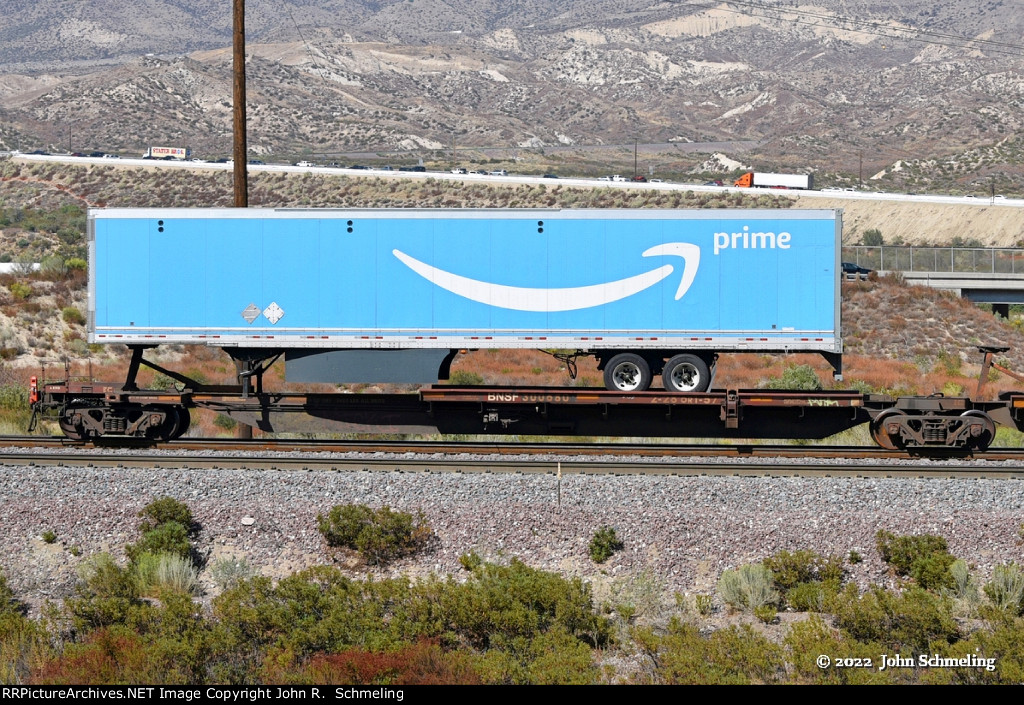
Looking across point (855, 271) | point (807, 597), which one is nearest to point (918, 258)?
point (855, 271)

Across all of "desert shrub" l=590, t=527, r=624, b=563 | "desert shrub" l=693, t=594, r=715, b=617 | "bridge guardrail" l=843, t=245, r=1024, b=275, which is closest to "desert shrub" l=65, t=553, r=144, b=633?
"desert shrub" l=590, t=527, r=624, b=563

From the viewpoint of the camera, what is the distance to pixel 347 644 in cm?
1043

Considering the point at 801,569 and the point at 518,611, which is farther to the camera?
the point at 801,569

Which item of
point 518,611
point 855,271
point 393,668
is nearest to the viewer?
point 393,668

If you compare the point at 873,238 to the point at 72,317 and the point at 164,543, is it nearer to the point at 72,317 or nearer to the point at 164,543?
the point at 72,317

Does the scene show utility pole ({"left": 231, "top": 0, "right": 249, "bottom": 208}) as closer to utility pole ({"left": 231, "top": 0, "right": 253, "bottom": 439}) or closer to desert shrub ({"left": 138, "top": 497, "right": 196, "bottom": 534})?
utility pole ({"left": 231, "top": 0, "right": 253, "bottom": 439})

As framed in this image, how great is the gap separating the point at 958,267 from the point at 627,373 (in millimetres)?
41277

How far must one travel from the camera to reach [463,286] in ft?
60.1

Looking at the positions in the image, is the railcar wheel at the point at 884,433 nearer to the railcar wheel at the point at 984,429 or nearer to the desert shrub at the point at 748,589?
the railcar wheel at the point at 984,429

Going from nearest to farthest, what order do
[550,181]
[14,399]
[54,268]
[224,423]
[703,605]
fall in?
1. [703,605]
2. [14,399]
3. [224,423]
4. [54,268]
5. [550,181]

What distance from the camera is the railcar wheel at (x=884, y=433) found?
17484 millimetres

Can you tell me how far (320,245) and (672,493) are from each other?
26.3 feet
